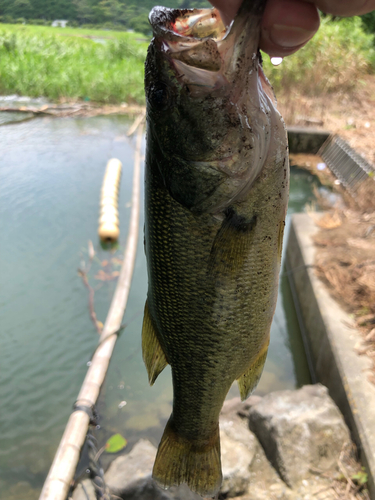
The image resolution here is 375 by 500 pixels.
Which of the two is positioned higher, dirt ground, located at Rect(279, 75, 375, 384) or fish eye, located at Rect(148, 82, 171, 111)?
fish eye, located at Rect(148, 82, 171, 111)

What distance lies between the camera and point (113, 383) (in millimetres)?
4074

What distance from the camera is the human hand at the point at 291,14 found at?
0.93 metres

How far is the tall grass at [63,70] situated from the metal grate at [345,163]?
24.6 feet

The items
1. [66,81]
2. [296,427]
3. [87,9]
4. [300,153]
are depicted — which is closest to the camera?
[296,427]

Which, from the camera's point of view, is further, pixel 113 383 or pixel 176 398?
pixel 113 383

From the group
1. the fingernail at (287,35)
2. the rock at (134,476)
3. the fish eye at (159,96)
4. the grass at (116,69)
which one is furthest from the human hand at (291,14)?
the grass at (116,69)

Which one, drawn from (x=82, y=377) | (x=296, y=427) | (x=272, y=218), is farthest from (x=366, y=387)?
(x=82, y=377)

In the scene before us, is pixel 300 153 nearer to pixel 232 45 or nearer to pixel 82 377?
pixel 82 377

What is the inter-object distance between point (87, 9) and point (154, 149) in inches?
256

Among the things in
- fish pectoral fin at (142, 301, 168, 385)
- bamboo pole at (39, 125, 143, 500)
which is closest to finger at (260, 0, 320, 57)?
fish pectoral fin at (142, 301, 168, 385)

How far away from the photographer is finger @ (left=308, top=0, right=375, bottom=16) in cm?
91

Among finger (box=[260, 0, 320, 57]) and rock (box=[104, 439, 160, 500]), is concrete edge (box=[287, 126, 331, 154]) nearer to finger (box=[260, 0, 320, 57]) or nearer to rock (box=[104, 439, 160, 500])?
rock (box=[104, 439, 160, 500])

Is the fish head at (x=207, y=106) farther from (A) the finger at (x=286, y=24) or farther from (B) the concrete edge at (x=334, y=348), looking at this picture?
(B) the concrete edge at (x=334, y=348)

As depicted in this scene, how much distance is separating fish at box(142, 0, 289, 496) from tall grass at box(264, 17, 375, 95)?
460 inches
